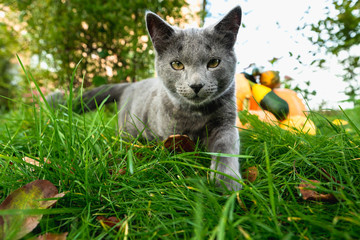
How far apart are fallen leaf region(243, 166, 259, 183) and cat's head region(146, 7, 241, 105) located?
0.45 m

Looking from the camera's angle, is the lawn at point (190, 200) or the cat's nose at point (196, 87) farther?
the cat's nose at point (196, 87)

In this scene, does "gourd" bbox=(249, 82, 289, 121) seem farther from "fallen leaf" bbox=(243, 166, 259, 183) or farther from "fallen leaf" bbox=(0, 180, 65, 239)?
"fallen leaf" bbox=(0, 180, 65, 239)

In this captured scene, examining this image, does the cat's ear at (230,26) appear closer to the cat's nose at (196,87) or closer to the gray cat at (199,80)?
the gray cat at (199,80)

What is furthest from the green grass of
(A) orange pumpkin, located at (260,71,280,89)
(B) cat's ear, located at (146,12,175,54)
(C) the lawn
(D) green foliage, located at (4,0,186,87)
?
(D) green foliage, located at (4,0,186,87)

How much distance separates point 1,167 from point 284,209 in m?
1.09

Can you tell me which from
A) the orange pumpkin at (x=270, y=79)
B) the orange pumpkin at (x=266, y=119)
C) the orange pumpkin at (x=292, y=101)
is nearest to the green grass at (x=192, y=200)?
the orange pumpkin at (x=266, y=119)

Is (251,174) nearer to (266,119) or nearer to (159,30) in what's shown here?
(266,119)

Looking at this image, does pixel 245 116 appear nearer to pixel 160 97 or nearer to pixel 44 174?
pixel 160 97

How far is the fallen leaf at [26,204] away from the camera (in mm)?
620

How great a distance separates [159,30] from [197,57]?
0.31 m

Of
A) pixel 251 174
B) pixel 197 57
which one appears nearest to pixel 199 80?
pixel 197 57

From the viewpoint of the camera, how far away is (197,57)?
1.25m

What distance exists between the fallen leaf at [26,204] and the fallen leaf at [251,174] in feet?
2.32

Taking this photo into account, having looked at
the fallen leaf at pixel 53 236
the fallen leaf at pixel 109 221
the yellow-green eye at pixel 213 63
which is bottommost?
the fallen leaf at pixel 109 221
